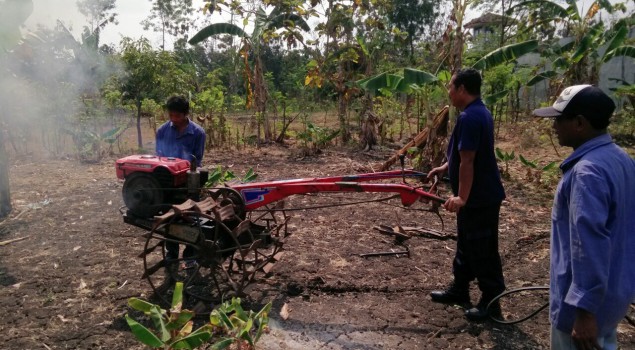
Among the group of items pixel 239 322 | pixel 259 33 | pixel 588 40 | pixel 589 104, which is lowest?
pixel 239 322

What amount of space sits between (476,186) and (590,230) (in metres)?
1.77

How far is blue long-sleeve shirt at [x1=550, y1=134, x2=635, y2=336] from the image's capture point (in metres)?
1.82

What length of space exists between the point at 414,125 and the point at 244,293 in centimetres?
1397

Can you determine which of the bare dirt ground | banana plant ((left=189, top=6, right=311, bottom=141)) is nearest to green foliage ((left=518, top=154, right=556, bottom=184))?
the bare dirt ground

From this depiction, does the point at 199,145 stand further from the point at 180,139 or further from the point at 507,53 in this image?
the point at 507,53

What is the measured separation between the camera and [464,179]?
3.46 meters

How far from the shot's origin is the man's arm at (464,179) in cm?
345

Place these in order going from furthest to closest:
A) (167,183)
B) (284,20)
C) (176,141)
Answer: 1. (284,20)
2. (176,141)
3. (167,183)

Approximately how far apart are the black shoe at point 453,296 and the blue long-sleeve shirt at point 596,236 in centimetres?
195

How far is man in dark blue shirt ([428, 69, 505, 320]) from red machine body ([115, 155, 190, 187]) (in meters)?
2.29

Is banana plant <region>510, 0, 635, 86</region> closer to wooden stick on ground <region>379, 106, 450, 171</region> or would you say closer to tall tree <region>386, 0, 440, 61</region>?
wooden stick on ground <region>379, 106, 450, 171</region>

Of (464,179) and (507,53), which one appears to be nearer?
(464,179)

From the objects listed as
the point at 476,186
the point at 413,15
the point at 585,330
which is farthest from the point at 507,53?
the point at 413,15

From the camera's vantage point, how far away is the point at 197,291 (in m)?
4.32
